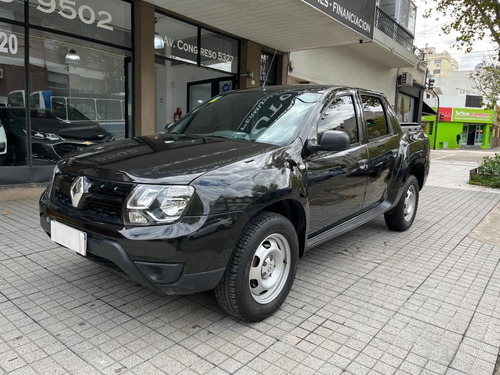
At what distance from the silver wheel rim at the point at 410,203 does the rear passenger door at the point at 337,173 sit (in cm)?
164

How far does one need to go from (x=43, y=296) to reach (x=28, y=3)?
5467 mm

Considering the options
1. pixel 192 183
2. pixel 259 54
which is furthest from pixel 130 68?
pixel 192 183

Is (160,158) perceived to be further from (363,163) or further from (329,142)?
(363,163)

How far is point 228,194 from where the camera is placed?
250 centimetres

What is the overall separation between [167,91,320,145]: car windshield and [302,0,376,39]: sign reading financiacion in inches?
170

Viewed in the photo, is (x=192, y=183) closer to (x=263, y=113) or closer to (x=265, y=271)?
→ (x=265, y=271)

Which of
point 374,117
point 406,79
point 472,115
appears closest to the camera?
point 374,117

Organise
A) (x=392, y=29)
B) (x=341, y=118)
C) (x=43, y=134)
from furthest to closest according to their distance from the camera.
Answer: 1. (x=392, y=29)
2. (x=43, y=134)
3. (x=341, y=118)

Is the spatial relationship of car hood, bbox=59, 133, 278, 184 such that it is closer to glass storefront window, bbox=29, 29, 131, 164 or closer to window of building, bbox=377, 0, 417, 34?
glass storefront window, bbox=29, 29, 131, 164

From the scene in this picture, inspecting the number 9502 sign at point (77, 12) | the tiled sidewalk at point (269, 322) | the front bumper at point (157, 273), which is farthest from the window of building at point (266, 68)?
the front bumper at point (157, 273)

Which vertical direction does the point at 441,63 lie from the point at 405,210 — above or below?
above

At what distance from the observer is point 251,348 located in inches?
101

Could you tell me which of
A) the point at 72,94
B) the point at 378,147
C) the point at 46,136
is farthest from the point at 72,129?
the point at 378,147

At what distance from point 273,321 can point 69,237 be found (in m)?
1.59
